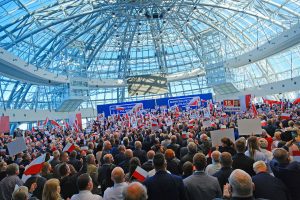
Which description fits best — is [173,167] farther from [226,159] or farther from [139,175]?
[226,159]

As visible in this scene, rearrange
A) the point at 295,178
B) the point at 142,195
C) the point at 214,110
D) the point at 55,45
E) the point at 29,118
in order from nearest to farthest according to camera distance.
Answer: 1. the point at 142,195
2. the point at 295,178
3. the point at 214,110
4. the point at 29,118
5. the point at 55,45

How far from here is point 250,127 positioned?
13.3 meters

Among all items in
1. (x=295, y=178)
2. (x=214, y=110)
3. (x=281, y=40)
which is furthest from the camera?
(x=214, y=110)

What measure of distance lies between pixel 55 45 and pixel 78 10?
8615 mm

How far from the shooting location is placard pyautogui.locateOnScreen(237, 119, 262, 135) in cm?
1311

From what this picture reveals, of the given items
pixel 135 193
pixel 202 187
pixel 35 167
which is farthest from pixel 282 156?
pixel 35 167

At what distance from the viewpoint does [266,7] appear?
42.0 m

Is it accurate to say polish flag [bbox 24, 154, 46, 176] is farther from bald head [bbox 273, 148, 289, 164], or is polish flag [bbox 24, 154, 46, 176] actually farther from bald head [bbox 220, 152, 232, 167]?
bald head [bbox 273, 148, 289, 164]

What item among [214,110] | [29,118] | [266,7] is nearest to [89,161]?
[214,110]

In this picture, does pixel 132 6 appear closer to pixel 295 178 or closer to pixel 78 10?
pixel 78 10

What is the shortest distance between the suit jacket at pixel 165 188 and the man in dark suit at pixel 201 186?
0.23 m

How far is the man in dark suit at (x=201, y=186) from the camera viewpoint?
635cm

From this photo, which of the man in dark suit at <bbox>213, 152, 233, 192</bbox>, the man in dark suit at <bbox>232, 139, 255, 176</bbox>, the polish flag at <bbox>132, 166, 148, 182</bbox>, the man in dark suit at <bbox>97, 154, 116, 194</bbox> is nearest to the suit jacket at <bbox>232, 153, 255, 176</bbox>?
the man in dark suit at <bbox>232, 139, 255, 176</bbox>

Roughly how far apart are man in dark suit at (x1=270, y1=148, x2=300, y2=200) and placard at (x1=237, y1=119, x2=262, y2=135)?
6.34m
